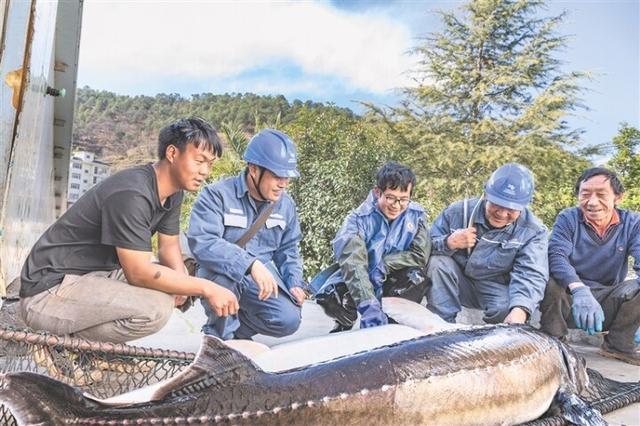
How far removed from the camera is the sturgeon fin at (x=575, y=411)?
2379 mm

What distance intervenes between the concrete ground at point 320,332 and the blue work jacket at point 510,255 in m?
0.68

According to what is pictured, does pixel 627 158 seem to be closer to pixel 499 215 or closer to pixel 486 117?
pixel 486 117

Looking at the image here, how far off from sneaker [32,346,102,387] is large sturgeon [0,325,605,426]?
28.0 inches

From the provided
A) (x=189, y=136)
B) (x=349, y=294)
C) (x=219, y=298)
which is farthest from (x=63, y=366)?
(x=349, y=294)

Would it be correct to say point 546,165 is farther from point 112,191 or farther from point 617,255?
point 112,191

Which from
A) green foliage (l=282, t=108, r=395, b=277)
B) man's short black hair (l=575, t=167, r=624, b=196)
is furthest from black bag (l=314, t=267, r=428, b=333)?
green foliage (l=282, t=108, r=395, b=277)

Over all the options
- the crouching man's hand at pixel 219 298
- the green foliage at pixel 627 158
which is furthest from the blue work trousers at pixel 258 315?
the green foliage at pixel 627 158

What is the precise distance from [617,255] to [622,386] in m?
1.48

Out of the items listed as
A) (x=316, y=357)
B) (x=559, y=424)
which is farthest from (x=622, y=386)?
(x=316, y=357)

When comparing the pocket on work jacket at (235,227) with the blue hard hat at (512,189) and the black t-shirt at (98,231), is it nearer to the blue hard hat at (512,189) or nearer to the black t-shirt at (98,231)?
the black t-shirt at (98,231)

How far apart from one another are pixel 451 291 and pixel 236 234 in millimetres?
1595

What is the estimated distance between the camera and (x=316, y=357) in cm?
241

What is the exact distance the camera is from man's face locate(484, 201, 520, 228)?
4.23 m

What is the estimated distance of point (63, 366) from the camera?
2.57 metres
